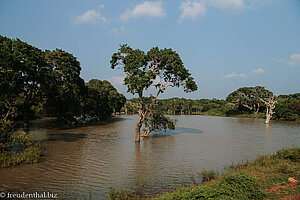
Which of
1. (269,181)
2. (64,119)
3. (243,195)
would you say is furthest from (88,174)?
(64,119)

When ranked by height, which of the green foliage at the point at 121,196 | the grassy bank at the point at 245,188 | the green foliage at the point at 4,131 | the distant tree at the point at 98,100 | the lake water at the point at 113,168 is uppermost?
the distant tree at the point at 98,100

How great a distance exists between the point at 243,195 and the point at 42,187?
7945 millimetres

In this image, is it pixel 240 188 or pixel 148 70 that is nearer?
pixel 240 188

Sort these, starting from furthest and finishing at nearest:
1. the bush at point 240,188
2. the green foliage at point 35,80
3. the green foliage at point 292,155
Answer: the green foliage at point 35,80
the green foliage at point 292,155
the bush at point 240,188

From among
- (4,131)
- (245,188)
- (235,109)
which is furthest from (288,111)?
(4,131)

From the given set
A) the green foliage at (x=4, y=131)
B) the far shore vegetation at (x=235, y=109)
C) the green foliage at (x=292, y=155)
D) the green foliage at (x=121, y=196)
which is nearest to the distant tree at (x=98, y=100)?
the far shore vegetation at (x=235, y=109)

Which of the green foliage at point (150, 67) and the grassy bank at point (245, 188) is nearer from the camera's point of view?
the grassy bank at point (245, 188)

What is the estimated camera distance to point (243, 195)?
6512 millimetres

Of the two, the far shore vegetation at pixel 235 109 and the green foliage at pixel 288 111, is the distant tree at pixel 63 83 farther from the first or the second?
the green foliage at pixel 288 111

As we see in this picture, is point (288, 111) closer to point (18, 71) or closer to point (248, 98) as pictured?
point (248, 98)

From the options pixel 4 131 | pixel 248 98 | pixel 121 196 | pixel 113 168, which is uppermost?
pixel 248 98

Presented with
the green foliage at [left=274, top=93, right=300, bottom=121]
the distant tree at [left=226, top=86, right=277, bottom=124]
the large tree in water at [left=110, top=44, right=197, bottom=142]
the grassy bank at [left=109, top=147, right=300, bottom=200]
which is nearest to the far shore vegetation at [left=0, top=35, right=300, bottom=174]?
the large tree in water at [left=110, top=44, right=197, bottom=142]

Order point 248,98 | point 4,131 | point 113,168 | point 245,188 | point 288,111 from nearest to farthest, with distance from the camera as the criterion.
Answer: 1. point 245,188
2. point 4,131
3. point 113,168
4. point 288,111
5. point 248,98

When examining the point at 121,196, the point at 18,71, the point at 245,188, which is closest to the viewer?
the point at 245,188
